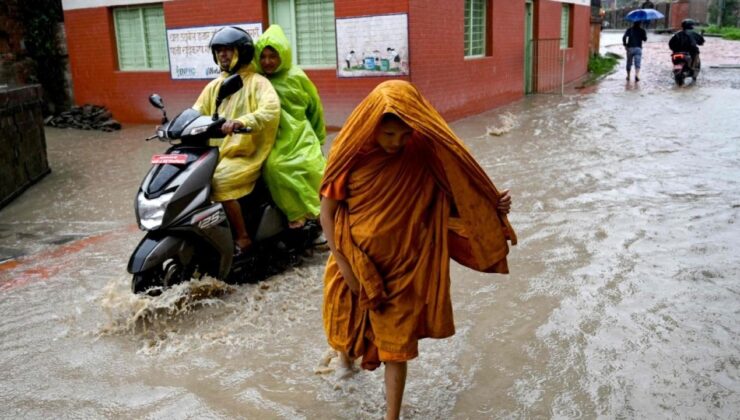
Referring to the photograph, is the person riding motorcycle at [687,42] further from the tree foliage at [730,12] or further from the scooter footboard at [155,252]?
the tree foliage at [730,12]

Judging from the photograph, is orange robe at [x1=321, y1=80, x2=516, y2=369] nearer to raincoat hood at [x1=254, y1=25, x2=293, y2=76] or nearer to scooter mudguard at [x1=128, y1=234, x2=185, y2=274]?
scooter mudguard at [x1=128, y1=234, x2=185, y2=274]

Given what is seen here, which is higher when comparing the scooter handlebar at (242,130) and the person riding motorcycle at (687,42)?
the person riding motorcycle at (687,42)

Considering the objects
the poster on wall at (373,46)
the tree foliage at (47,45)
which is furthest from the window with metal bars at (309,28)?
the tree foliage at (47,45)

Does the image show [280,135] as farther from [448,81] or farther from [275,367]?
[448,81]

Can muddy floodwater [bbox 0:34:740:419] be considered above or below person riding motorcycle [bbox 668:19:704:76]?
below

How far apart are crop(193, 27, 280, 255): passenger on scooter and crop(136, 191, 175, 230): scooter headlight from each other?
0.47 m

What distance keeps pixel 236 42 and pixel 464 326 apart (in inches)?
95.9

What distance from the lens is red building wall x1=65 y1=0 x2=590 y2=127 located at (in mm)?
10922

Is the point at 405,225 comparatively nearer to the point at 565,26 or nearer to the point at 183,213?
the point at 183,213

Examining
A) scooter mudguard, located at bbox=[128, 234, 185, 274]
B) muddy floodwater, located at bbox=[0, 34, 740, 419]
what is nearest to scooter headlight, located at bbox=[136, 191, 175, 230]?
scooter mudguard, located at bbox=[128, 234, 185, 274]

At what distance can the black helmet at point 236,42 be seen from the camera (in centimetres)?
446

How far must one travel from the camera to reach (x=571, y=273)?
4.77 m

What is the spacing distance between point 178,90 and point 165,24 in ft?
4.31

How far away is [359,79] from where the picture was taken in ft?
36.0
